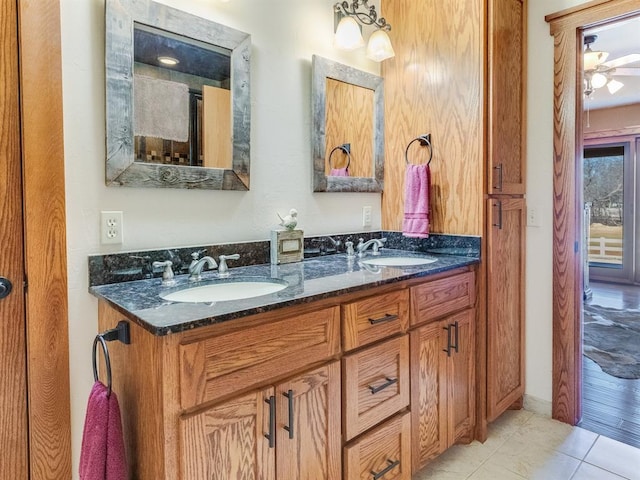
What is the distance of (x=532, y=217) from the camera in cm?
219

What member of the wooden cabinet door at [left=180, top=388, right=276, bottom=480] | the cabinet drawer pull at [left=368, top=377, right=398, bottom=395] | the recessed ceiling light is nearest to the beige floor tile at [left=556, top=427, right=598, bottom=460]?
the cabinet drawer pull at [left=368, top=377, right=398, bottom=395]

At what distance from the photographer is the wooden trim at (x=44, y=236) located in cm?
120

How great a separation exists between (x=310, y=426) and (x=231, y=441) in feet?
0.88

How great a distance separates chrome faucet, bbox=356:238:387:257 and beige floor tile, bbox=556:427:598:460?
1.25 m

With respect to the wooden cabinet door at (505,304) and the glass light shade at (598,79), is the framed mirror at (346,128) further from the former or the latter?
the glass light shade at (598,79)

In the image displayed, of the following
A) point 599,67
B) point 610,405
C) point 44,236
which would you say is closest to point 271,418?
point 44,236

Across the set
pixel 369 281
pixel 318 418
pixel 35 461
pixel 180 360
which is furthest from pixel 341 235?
pixel 35 461

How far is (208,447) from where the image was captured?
0.98 metres

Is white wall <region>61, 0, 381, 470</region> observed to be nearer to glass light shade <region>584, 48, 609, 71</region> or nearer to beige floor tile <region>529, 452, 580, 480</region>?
beige floor tile <region>529, 452, 580, 480</region>

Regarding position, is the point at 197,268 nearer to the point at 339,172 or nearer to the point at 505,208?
the point at 339,172

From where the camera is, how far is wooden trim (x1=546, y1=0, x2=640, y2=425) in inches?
79.3

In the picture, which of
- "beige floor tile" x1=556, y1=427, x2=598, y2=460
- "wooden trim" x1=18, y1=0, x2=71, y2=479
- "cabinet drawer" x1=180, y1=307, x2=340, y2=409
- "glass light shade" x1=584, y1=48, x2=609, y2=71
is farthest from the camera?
"glass light shade" x1=584, y1=48, x2=609, y2=71

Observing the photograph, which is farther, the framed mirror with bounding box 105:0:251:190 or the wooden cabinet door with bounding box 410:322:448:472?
the wooden cabinet door with bounding box 410:322:448:472

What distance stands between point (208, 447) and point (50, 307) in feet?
2.22
